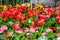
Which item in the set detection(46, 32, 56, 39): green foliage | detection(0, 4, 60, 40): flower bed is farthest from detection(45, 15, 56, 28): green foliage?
detection(46, 32, 56, 39): green foliage

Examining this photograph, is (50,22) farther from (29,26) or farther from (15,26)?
(15,26)

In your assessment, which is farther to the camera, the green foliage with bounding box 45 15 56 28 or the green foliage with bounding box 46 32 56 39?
the green foliage with bounding box 45 15 56 28

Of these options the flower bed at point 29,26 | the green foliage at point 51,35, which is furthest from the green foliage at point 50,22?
the green foliage at point 51,35

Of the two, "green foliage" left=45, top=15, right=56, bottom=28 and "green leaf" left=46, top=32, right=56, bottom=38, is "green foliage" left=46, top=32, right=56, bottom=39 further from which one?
"green foliage" left=45, top=15, right=56, bottom=28

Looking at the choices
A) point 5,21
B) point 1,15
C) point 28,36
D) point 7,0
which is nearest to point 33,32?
point 28,36

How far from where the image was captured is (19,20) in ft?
6.95

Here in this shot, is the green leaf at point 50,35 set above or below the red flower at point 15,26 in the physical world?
below

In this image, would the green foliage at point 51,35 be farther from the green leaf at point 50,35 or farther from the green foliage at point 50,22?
the green foliage at point 50,22

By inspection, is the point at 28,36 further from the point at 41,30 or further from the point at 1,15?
the point at 1,15

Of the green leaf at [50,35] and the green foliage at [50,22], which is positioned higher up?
the green foliage at [50,22]

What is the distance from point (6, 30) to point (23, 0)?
7.09 ft

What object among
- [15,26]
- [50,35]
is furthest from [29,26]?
[50,35]

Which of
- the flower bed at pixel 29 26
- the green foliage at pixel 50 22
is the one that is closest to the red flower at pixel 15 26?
the flower bed at pixel 29 26

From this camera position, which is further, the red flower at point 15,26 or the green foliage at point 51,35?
the red flower at point 15,26
